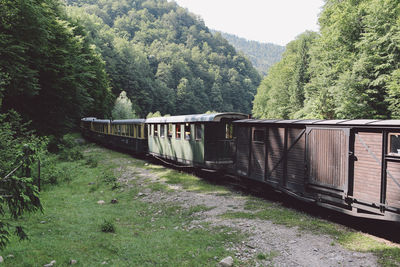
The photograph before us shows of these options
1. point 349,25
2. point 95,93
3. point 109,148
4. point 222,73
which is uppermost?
point 222,73

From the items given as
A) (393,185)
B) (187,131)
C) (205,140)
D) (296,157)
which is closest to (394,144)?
(393,185)

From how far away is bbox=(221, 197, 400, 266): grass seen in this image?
5.66m

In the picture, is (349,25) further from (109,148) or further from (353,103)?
(109,148)

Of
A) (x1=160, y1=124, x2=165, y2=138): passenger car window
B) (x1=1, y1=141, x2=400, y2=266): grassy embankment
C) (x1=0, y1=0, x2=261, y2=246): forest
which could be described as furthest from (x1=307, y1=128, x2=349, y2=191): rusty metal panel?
(x1=160, y1=124, x2=165, y2=138): passenger car window

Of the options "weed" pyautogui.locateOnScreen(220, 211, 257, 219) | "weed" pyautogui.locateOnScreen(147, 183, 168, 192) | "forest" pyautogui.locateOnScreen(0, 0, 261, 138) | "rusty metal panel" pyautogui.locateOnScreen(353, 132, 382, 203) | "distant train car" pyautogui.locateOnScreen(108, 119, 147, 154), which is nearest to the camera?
"rusty metal panel" pyautogui.locateOnScreen(353, 132, 382, 203)

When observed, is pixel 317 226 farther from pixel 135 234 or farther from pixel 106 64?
pixel 106 64

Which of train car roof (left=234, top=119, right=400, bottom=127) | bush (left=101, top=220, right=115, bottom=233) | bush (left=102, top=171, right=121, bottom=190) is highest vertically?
train car roof (left=234, top=119, right=400, bottom=127)

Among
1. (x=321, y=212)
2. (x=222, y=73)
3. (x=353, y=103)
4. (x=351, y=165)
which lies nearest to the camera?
(x=351, y=165)

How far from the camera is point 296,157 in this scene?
29.0 feet

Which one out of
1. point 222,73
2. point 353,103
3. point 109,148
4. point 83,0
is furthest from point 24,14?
point 83,0

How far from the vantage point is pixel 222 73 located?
140000mm

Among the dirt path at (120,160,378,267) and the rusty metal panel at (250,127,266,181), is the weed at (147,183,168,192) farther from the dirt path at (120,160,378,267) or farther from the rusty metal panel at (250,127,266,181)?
the rusty metal panel at (250,127,266,181)

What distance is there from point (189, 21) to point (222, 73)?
75.6 m

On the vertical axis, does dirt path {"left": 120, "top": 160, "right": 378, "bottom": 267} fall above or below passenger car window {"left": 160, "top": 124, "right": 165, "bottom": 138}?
below
